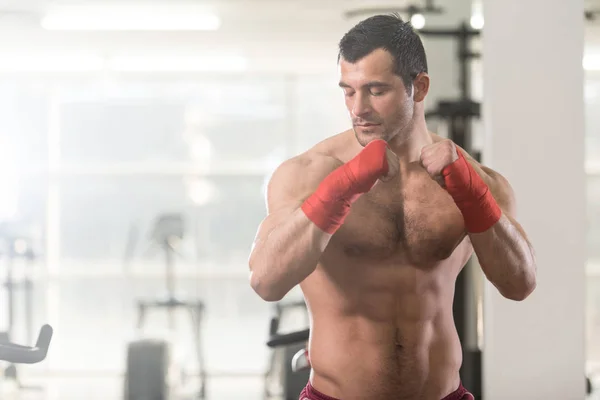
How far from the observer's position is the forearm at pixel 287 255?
1.22 metres

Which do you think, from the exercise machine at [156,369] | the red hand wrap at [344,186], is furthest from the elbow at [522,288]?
the exercise machine at [156,369]

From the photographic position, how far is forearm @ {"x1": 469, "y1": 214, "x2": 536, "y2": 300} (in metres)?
1.30

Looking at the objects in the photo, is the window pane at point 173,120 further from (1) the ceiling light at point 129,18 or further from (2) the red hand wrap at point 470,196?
(2) the red hand wrap at point 470,196

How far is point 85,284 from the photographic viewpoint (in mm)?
4734

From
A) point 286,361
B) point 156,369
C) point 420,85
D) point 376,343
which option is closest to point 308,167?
point 420,85

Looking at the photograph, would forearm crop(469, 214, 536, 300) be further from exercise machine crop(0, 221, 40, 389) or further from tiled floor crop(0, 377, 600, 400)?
exercise machine crop(0, 221, 40, 389)

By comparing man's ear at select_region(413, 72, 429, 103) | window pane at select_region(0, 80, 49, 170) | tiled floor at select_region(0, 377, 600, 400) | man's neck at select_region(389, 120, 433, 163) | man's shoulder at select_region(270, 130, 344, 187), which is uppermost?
window pane at select_region(0, 80, 49, 170)

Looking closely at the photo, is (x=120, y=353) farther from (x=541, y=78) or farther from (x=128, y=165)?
(x=541, y=78)

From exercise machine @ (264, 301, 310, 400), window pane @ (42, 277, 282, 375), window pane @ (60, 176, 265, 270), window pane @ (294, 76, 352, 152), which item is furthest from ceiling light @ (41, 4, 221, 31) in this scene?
exercise machine @ (264, 301, 310, 400)

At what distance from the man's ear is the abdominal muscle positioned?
16.0 inches

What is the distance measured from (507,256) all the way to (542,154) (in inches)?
76.1

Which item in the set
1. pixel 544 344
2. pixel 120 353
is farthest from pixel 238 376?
pixel 544 344

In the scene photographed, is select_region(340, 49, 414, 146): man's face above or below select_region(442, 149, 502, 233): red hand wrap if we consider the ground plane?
above

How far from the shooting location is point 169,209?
4.51 meters
